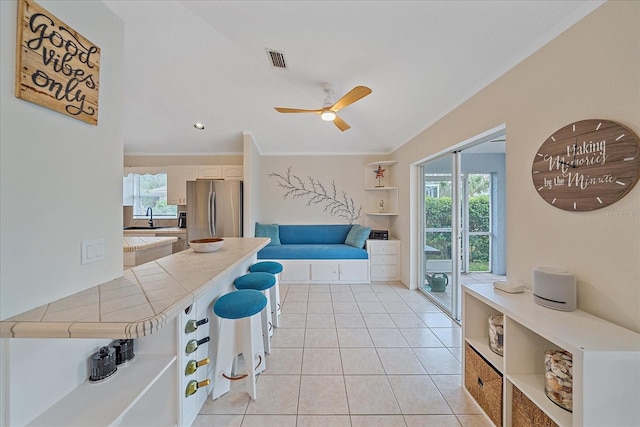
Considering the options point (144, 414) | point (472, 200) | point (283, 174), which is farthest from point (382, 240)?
point (144, 414)

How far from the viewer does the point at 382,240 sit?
459 centimetres

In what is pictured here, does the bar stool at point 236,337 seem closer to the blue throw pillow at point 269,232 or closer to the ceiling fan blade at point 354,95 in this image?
the ceiling fan blade at point 354,95

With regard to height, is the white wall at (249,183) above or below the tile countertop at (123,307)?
above

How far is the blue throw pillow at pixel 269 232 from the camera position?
485 centimetres

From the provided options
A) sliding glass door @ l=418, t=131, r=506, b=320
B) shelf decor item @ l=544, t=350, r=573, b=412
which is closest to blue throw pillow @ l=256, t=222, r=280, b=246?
sliding glass door @ l=418, t=131, r=506, b=320

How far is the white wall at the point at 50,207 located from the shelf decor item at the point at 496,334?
2.26 meters

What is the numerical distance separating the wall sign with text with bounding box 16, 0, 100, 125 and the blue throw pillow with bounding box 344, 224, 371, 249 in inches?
159

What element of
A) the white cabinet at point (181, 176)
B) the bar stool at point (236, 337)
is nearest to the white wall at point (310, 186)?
the white cabinet at point (181, 176)

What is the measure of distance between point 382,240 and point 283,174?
7.98ft

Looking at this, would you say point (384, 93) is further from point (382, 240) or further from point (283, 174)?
point (283, 174)

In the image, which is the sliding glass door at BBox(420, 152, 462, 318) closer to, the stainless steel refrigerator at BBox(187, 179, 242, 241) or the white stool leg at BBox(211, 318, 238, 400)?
the white stool leg at BBox(211, 318, 238, 400)

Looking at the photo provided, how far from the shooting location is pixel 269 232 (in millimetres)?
4898

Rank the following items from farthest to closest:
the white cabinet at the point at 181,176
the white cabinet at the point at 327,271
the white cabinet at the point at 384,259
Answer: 1. the white cabinet at the point at 181,176
2. the white cabinet at the point at 384,259
3. the white cabinet at the point at 327,271

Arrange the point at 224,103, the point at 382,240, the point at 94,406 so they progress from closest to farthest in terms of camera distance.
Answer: the point at 94,406, the point at 224,103, the point at 382,240
